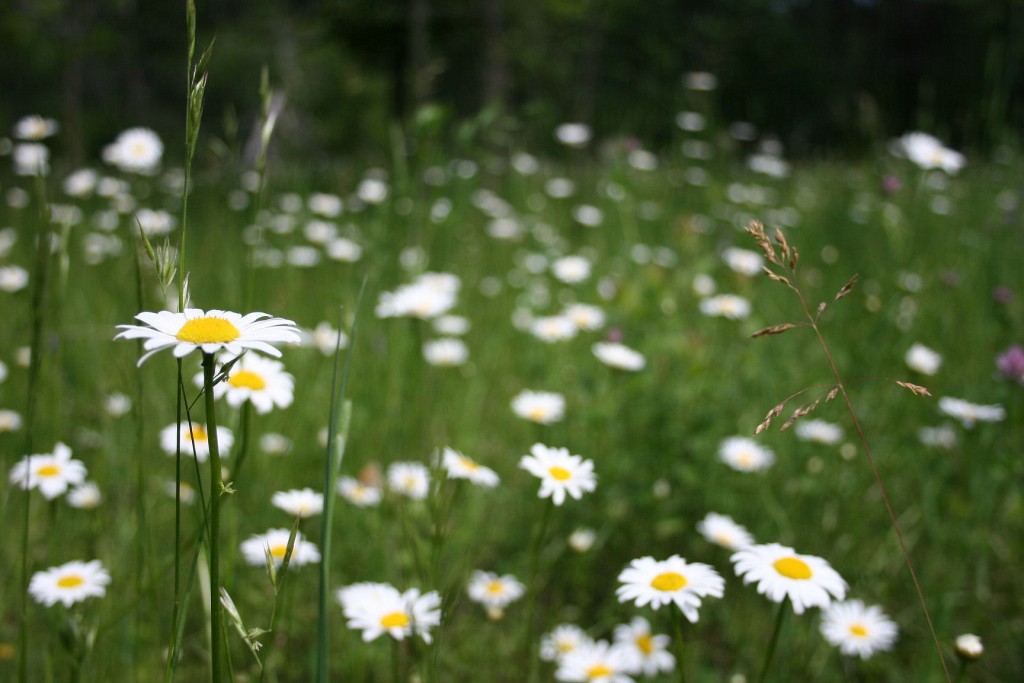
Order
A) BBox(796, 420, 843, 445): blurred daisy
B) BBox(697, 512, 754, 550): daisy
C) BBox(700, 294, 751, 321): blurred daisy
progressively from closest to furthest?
BBox(697, 512, 754, 550): daisy → BBox(796, 420, 843, 445): blurred daisy → BBox(700, 294, 751, 321): blurred daisy

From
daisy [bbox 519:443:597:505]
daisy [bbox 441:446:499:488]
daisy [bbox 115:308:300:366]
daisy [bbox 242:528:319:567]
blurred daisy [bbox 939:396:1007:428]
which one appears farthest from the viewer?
blurred daisy [bbox 939:396:1007:428]

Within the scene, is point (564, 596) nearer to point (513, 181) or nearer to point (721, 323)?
point (721, 323)

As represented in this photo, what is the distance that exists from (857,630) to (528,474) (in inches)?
33.5

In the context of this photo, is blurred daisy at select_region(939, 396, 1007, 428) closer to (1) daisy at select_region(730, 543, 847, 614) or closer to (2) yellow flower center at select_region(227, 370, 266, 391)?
(1) daisy at select_region(730, 543, 847, 614)

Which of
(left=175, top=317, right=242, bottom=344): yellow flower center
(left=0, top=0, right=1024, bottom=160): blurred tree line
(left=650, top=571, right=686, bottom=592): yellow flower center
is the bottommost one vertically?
(left=0, top=0, right=1024, bottom=160): blurred tree line

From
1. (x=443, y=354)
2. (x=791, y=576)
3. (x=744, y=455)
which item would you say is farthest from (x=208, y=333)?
(x=443, y=354)

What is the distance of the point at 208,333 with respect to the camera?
0.57 m

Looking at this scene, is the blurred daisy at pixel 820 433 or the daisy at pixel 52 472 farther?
the blurred daisy at pixel 820 433

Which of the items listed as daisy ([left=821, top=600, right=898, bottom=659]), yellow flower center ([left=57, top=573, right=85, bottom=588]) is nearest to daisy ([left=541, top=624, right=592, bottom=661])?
daisy ([left=821, top=600, right=898, bottom=659])

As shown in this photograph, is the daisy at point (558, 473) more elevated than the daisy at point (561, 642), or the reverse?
the daisy at point (558, 473)

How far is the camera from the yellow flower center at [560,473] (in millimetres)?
988

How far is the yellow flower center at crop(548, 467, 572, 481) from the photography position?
0.99 m

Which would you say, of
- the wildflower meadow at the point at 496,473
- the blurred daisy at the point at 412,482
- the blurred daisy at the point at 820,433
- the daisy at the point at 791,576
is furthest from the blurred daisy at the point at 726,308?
the daisy at the point at 791,576

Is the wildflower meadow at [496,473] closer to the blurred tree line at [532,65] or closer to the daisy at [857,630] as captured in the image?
the daisy at [857,630]
